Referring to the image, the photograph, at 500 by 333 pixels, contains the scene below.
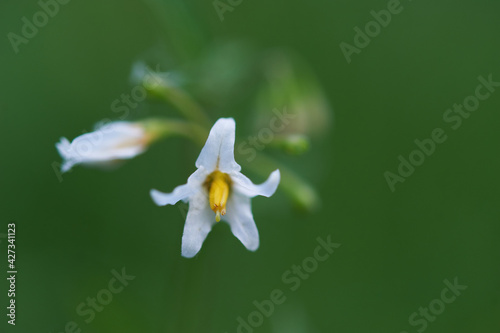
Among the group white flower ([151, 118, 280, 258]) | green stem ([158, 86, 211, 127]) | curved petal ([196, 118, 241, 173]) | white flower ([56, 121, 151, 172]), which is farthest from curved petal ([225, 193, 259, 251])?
green stem ([158, 86, 211, 127])

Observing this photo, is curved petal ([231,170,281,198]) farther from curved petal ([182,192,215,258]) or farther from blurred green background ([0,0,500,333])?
blurred green background ([0,0,500,333])

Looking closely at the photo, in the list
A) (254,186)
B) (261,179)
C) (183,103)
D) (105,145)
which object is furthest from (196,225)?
(261,179)

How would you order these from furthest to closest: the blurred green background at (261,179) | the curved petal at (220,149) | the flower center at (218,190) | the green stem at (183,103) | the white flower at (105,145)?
the blurred green background at (261,179) < the green stem at (183,103) < the white flower at (105,145) < the flower center at (218,190) < the curved petal at (220,149)

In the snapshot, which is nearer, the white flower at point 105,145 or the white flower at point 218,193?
the white flower at point 218,193

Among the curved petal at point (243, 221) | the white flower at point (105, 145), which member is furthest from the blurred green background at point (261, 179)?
the curved petal at point (243, 221)

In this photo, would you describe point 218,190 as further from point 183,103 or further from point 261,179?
point 261,179

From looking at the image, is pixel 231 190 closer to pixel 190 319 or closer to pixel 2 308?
pixel 190 319

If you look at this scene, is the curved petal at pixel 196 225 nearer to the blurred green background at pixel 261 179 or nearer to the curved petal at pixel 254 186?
the curved petal at pixel 254 186
